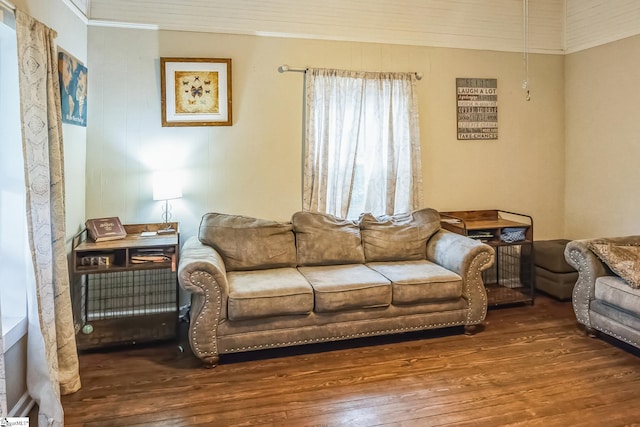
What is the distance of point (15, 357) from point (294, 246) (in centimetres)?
196

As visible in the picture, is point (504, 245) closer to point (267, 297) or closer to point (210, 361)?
point (267, 297)

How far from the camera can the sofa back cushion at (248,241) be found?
3258 millimetres

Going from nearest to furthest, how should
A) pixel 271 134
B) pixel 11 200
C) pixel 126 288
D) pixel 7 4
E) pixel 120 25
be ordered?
pixel 7 4, pixel 11 200, pixel 120 25, pixel 126 288, pixel 271 134

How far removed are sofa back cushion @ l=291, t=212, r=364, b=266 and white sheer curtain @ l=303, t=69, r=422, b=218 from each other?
26 centimetres

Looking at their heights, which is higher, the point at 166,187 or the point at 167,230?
the point at 166,187

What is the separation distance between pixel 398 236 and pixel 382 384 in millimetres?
1435

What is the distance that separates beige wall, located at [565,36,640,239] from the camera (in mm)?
3820

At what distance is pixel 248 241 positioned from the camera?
3.31 m

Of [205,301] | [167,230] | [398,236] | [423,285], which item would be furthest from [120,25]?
[423,285]

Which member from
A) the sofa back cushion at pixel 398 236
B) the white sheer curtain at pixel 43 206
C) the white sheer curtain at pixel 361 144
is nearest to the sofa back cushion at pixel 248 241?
the white sheer curtain at pixel 361 144

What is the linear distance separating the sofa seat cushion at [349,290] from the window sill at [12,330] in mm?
1689

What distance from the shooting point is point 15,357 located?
6.95ft

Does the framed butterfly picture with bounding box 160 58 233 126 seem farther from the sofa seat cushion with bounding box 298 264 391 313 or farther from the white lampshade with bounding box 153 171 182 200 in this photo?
the sofa seat cushion with bounding box 298 264 391 313

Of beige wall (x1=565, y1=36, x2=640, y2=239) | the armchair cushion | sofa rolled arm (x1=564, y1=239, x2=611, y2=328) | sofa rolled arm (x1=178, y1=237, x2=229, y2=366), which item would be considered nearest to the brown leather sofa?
sofa rolled arm (x1=178, y1=237, x2=229, y2=366)
